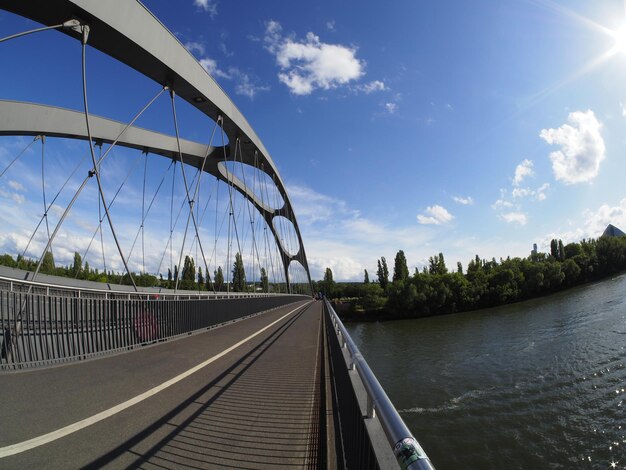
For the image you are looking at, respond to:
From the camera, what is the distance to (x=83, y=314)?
6.62 m

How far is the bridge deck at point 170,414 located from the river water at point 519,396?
28.8ft

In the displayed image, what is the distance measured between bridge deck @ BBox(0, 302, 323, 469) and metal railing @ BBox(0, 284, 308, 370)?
1.45ft

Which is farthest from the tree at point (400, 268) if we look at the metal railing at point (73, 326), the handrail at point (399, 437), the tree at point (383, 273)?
the handrail at point (399, 437)

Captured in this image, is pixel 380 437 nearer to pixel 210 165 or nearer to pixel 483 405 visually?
pixel 483 405

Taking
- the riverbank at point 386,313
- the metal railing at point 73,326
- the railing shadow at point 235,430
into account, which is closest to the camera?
the railing shadow at point 235,430

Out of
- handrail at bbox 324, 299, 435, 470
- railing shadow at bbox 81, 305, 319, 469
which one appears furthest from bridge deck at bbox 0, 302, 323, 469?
handrail at bbox 324, 299, 435, 470

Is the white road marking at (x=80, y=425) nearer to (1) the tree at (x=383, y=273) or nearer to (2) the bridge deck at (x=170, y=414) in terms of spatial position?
(2) the bridge deck at (x=170, y=414)

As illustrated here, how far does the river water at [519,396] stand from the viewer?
11188mm

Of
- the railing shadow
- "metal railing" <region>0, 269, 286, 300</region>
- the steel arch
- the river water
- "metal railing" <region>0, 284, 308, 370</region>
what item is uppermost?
the steel arch

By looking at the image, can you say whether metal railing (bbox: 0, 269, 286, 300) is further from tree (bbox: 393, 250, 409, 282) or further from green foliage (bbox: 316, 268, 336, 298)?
green foliage (bbox: 316, 268, 336, 298)

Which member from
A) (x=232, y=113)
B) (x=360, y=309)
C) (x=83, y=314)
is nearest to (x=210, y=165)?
(x=232, y=113)

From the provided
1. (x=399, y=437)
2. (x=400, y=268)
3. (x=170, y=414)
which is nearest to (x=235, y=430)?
(x=170, y=414)

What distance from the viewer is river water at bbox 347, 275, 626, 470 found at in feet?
36.7

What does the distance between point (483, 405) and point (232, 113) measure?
1653 centimetres
